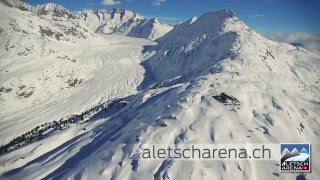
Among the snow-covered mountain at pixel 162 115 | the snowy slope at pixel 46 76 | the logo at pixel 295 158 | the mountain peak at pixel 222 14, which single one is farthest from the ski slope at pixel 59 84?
the logo at pixel 295 158

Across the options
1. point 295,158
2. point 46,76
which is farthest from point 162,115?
point 46,76

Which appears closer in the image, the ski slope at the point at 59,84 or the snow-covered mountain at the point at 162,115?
the snow-covered mountain at the point at 162,115

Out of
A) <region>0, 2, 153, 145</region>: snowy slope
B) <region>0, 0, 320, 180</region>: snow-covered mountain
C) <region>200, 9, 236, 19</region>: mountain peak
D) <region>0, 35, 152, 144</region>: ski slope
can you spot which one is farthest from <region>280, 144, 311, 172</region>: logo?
<region>200, 9, 236, 19</region>: mountain peak

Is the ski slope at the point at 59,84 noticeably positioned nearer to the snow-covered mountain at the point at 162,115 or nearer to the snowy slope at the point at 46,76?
A: the snowy slope at the point at 46,76

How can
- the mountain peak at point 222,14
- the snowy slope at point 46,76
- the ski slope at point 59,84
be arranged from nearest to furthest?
the ski slope at point 59,84 → the snowy slope at point 46,76 → the mountain peak at point 222,14

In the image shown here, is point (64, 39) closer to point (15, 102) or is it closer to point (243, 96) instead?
point (15, 102)

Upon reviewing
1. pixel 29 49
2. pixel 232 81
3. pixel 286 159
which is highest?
pixel 29 49

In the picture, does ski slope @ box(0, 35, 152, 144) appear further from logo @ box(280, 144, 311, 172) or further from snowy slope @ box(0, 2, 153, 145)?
logo @ box(280, 144, 311, 172)

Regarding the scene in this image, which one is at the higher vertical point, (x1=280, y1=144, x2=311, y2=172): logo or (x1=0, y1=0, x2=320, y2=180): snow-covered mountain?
(x1=0, y1=0, x2=320, y2=180): snow-covered mountain

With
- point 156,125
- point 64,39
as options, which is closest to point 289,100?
point 156,125
